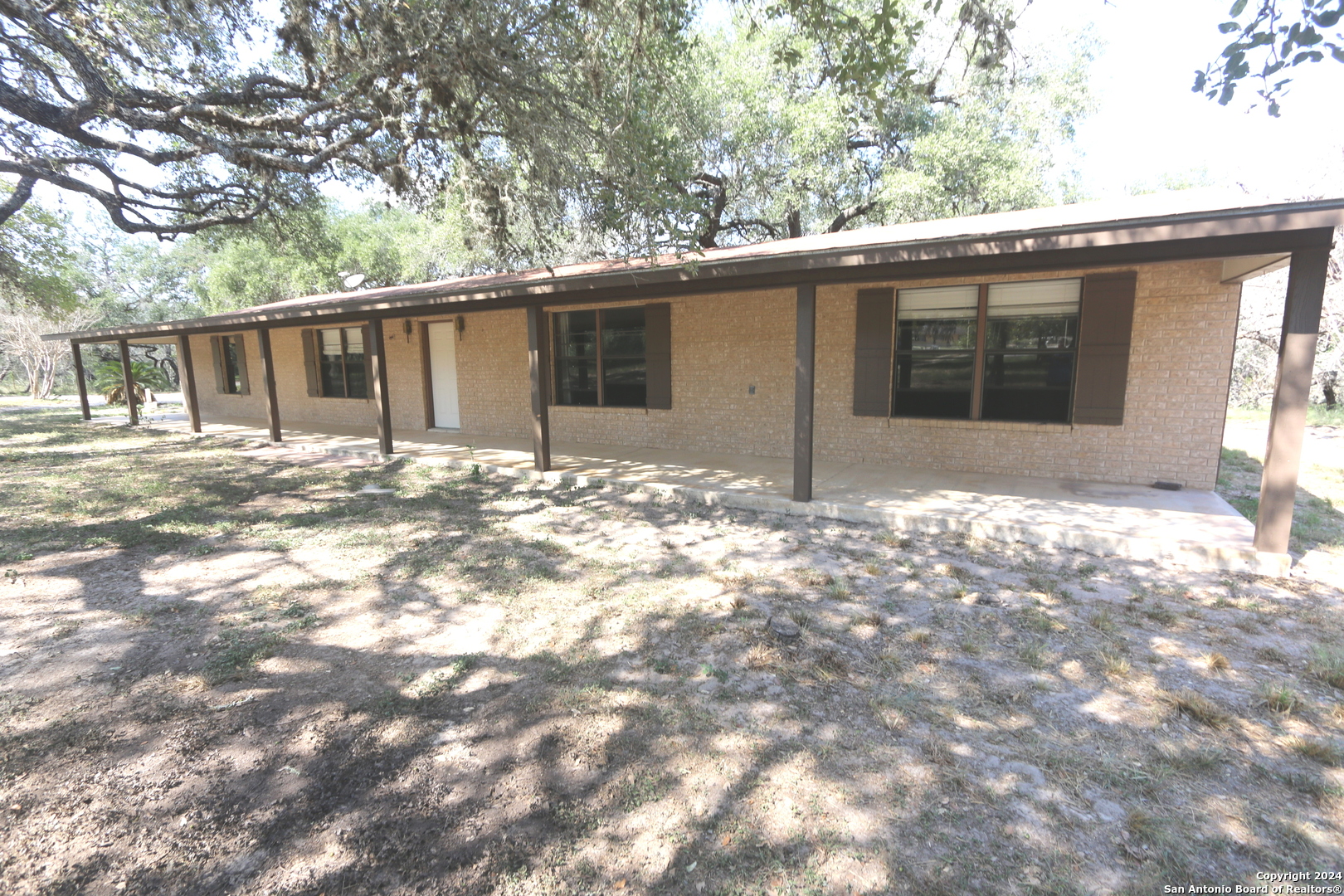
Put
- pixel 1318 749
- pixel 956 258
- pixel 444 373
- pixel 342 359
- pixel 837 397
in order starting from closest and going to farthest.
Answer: pixel 1318 749, pixel 956 258, pixel 837 397, pixel 444 373, pixel 342 359

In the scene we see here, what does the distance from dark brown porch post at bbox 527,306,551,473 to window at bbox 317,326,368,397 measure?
20.1 feet

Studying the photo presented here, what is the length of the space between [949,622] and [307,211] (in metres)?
13.1

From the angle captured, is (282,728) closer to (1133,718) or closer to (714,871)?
(714,871)

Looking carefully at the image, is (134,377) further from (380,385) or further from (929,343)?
(929,343)

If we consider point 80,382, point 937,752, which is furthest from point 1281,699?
point 80,382

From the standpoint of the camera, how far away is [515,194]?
7.11m

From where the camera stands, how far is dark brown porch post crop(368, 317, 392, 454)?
913 centimetres

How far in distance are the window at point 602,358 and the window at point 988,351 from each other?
3.67 meters

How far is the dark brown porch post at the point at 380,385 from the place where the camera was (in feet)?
30.0

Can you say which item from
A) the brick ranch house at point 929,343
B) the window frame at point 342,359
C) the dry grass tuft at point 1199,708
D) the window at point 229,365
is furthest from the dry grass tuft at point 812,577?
the window at point 229,365

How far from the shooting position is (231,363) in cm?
1555

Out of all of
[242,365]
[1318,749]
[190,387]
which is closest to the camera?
[1318,749]

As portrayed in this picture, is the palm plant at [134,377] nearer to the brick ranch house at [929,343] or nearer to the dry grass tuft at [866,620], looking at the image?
the brick ranch house at [929,343]

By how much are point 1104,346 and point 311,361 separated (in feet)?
45.6
